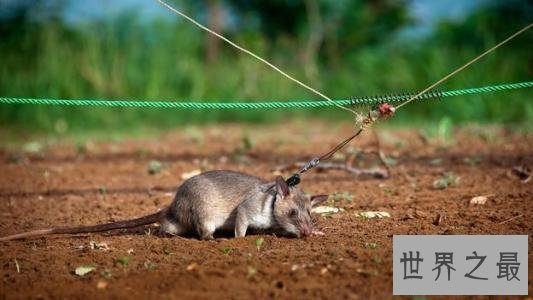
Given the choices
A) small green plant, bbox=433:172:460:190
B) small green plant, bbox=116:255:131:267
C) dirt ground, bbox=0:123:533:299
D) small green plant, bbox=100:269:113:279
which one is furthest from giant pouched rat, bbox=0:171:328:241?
small green plant, bbox=433:172:460:190

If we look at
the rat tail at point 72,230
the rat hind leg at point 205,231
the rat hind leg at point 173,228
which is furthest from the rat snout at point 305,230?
the rat tail at point 72,230

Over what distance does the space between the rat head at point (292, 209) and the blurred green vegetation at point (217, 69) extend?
580cm

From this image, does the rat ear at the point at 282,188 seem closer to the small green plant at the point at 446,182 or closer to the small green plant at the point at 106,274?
the small green plant at the point at 106,274

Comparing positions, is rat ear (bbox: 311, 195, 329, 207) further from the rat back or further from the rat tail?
the rat tail

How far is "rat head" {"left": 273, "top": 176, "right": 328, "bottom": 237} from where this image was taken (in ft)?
15.2

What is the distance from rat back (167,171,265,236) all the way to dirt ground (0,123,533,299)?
160 mm

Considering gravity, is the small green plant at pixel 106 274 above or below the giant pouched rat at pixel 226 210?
below

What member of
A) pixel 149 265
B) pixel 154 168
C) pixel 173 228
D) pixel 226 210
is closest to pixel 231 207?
pixel 226 210

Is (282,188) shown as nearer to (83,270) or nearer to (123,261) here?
(123,261)

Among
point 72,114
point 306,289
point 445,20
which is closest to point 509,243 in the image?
point 306,289

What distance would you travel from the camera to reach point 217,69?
41.5ft

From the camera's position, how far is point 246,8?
16.0m

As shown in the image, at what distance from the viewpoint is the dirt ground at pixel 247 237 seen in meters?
3.75

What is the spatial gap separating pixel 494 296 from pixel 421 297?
0.36m
